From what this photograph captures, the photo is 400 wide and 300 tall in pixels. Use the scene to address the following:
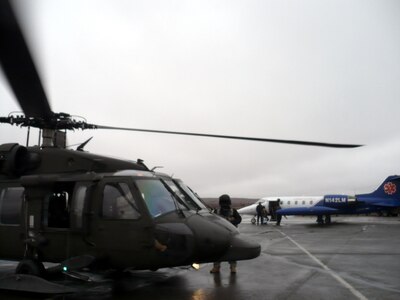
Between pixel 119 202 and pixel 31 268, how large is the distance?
79.7 inches

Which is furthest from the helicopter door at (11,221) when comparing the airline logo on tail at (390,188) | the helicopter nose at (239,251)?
the airline logo on tail at (390,188)

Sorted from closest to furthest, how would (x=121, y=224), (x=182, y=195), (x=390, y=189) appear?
(x=121, y=224)
(x=182, y=195)
(x=390, y=189)

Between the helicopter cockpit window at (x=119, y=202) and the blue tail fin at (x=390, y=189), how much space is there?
108 feet

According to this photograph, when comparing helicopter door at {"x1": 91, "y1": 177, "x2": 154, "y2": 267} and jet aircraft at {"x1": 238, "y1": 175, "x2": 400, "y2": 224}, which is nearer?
helicopter door at {"x1": 91, "y1": 177, "x2": 154, "y2": 267}

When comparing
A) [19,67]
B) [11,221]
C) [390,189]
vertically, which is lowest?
[11,221]

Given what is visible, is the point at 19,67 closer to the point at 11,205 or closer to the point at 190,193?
the point at 11,205

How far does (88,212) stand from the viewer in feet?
25.2

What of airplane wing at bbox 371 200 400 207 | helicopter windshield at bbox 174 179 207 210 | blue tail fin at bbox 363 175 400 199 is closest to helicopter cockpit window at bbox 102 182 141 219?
helicopter windshield at bbox 174 179 207 210

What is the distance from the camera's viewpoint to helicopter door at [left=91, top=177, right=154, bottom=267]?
7301mm

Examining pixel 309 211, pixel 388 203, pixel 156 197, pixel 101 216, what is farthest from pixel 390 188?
pixel 101 216

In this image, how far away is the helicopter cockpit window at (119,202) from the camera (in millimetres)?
7491

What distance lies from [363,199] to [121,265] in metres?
31.8

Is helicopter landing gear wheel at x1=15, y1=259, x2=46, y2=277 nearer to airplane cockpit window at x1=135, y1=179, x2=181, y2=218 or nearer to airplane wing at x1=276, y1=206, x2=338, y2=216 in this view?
airplane cockpit window at x1=135, y1=179, x2=181, y2=218

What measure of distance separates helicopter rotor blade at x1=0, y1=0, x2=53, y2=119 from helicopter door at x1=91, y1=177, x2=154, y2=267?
1850 mm
